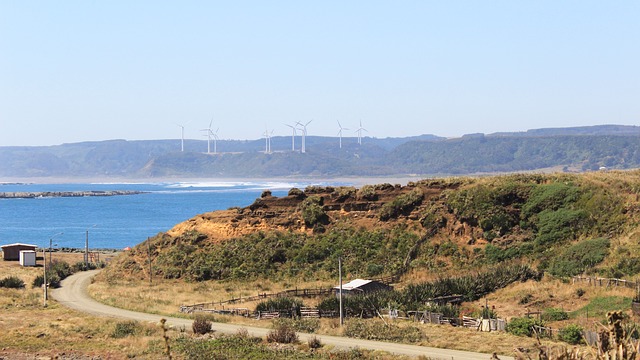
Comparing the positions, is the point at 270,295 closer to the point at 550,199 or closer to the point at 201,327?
the point at 201,327

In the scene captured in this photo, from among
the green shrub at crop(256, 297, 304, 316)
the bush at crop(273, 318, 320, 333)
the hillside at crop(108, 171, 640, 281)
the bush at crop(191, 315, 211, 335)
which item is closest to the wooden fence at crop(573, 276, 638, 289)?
the hillside at crop(108, 171, 640, 281)

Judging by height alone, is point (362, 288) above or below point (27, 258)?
above

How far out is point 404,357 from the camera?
38.6m

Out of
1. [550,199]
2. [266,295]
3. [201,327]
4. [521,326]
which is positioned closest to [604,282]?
[521,326]

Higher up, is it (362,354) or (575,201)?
(575,201)

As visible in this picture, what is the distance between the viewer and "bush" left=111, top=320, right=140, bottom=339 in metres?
48.4

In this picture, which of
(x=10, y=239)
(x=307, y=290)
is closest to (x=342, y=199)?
(x=307, y=290)

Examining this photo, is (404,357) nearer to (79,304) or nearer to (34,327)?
(34,327)

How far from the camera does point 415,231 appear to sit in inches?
3088

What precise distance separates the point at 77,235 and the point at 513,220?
379 feet

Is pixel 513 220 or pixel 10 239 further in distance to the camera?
pixel 10 239

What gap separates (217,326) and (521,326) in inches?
693

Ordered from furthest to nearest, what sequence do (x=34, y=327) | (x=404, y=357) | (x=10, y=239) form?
1. (x=10, y=239)
2. (x=34, y=327)
3. (x=404, y=357)

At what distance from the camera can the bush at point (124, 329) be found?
4840cm
